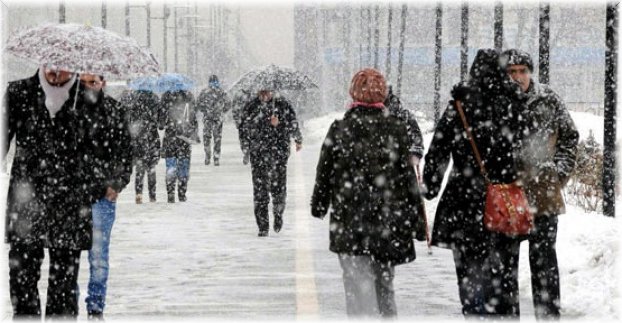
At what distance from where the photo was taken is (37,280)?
709 cm

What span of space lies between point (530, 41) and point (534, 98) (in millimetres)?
70190

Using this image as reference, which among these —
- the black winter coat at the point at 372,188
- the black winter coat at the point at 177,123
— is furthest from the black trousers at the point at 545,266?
the black winter coat at the point at 177,123

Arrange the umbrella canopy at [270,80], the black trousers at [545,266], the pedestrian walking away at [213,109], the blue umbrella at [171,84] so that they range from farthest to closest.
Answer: the pedestrian walking away at [213,109] < the blue umbrella at [171,84] < the umbrella canopy at [270,80] < the black trousers at [545,266]

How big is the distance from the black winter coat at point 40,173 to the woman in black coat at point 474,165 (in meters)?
2.00

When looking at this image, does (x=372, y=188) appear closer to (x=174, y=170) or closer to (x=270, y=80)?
(x=270, y=80)

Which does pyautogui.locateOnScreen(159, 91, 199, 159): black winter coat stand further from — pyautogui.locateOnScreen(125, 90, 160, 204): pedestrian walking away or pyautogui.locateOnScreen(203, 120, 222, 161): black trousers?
pyautogui.locateOnScreen(203, 120, 222, 161): black trousers

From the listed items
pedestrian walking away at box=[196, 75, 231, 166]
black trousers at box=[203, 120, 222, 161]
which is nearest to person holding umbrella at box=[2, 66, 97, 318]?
pedestrian walking away at box=[196, 75, 231, 166]

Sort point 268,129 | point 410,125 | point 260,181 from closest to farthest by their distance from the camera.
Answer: point 410,125 → point 260,181 → point 268,129

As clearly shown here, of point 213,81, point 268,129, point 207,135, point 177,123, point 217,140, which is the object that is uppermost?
point 213,81

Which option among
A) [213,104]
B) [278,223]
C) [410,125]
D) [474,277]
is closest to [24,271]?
[474,277]

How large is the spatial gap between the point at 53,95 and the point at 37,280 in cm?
103

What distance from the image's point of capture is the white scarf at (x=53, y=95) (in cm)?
705

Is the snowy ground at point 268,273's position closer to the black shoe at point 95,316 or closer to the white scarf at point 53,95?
the black shoe at point 95,316

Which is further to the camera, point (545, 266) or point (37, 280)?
point (545, 266)
